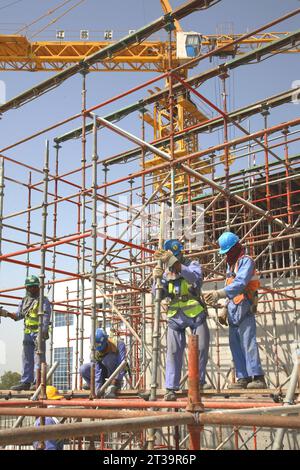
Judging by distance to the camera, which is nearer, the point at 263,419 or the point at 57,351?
the point at 263,419

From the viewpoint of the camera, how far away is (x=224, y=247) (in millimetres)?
6805

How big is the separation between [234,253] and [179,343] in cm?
134

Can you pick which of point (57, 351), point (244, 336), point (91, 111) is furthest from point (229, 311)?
Answer: point (57, 351)

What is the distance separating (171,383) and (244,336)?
3.45 ft

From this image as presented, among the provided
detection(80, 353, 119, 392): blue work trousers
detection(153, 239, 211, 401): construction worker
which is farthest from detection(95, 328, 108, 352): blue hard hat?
detection(153, 239, 211, 401): construction worker

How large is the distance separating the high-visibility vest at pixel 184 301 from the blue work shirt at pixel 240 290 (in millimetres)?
394

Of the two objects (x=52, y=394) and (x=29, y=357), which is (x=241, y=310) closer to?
(x=52, y=394)

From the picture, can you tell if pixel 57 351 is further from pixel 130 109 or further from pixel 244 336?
pixel 244 336

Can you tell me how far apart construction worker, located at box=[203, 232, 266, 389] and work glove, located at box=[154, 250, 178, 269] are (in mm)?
790

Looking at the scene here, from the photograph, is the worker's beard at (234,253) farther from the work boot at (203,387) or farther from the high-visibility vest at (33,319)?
the high-visibility vest at (33,319)

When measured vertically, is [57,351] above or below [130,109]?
below

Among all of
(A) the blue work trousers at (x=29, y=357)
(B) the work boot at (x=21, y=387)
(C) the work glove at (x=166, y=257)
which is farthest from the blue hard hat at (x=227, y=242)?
(B) the work boot at (x=21, y=387)

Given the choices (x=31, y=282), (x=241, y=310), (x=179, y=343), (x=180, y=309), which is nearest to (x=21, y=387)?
(x=31, y=282)
